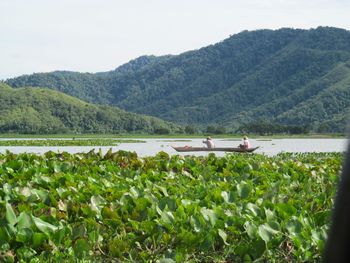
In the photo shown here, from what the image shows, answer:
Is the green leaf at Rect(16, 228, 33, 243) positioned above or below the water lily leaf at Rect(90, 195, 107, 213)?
below

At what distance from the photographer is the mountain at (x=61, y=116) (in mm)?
121375

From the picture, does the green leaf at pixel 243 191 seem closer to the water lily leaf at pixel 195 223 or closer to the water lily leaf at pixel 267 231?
the water lily leaf at pixel 195 223

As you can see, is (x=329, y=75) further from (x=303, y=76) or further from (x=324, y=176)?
(x=324, y=176)

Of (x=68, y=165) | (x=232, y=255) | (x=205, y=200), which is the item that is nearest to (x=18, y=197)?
(x=205, y=200)

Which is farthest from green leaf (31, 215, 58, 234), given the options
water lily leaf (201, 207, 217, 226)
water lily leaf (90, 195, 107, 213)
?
water lily leaf (201, 207, 217, 226)

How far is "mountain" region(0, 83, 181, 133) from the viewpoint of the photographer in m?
121

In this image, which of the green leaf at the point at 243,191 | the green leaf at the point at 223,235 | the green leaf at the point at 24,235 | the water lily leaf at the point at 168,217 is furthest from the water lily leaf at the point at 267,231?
the green leaf at the point at 243,191

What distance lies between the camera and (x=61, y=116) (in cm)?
13012

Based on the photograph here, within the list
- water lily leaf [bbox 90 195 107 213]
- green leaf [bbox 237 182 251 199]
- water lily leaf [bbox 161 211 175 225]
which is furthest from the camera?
green leaf [bbox 237 182 251 199]

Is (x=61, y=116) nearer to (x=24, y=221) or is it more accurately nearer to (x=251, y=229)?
(x=24, y=221)

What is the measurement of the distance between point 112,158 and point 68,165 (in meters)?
1.58

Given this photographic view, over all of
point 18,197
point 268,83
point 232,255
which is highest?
point 268,83

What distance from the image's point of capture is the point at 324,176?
25.4ft

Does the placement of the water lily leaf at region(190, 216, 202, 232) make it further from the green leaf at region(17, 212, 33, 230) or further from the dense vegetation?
the green leaf at region(17, 212, 33, 230)
